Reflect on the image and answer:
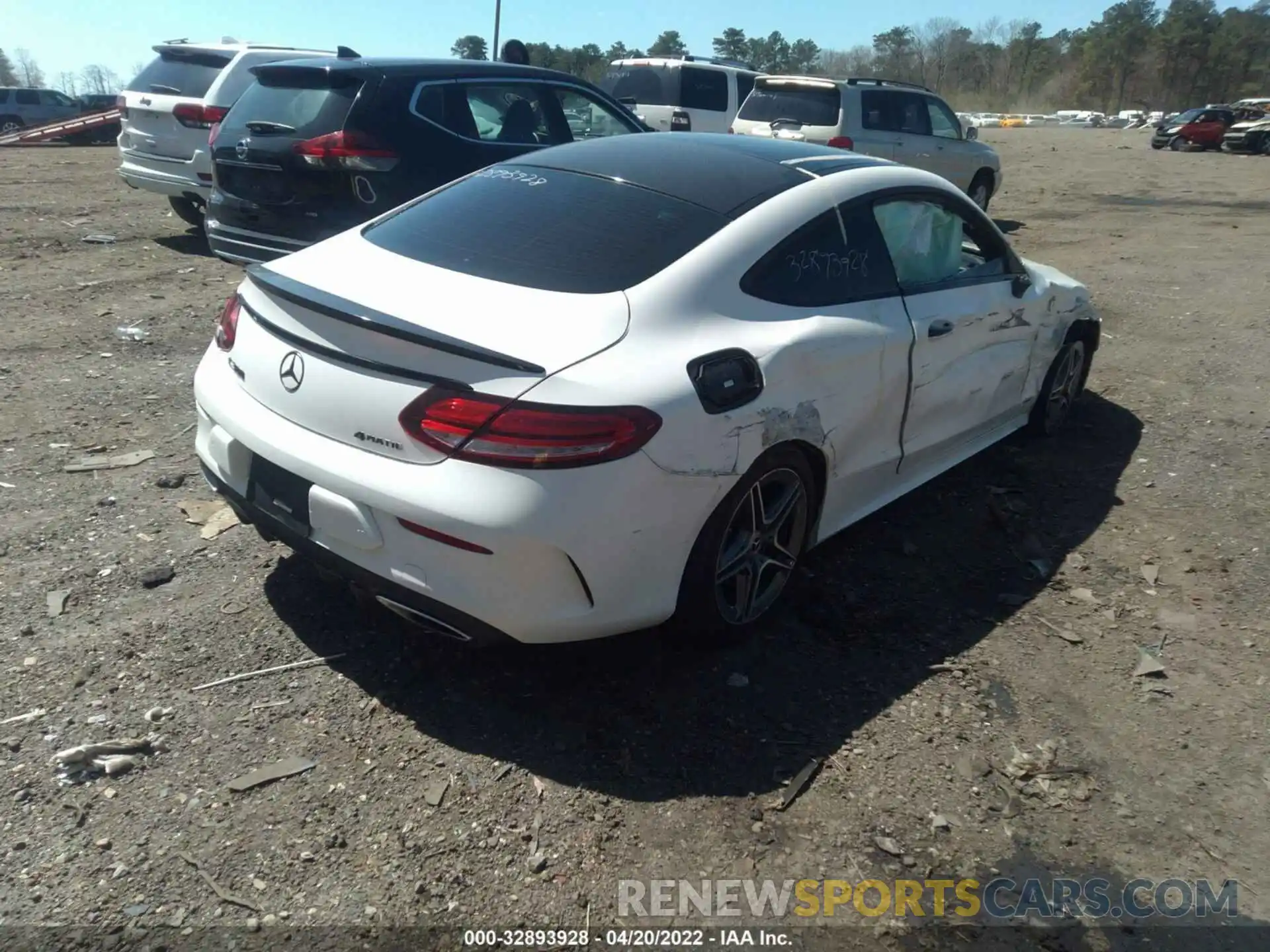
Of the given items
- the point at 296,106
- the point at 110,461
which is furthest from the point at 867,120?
the point at 110,461

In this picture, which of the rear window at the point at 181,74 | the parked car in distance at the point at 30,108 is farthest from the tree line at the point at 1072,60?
the rear window at the point at 181,74

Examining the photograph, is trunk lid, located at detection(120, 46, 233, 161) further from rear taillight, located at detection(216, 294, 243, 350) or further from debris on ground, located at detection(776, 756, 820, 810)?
debris on ground, located at detection(776, 756, 820, 810)

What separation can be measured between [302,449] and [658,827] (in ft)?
4.86

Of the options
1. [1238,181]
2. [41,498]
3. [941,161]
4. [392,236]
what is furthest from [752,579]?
[1238,181]

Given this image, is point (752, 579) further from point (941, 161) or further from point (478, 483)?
point (941, 161)

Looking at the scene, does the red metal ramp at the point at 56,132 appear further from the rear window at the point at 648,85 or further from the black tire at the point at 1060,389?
the black tire at the point at 1060,389

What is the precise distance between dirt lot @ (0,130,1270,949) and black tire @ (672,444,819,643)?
6.5 inches

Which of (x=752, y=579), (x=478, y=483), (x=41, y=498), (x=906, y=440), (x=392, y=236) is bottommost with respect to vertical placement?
(x=41, y=498)

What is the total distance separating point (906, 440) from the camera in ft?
13.2

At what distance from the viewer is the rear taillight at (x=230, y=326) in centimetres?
342

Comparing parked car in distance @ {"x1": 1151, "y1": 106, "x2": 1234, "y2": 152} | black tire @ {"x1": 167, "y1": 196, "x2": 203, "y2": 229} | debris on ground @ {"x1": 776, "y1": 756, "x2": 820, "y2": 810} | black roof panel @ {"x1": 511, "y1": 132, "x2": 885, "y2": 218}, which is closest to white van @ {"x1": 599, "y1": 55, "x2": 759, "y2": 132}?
black tire @ {"x1": 167, "y1": 196, "x2": 203, "y2": 229}

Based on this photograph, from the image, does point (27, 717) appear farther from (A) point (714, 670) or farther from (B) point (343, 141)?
(B) point (343, 141)

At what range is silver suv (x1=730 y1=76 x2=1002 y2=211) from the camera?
12273mm

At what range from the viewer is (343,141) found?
6.51 meters
